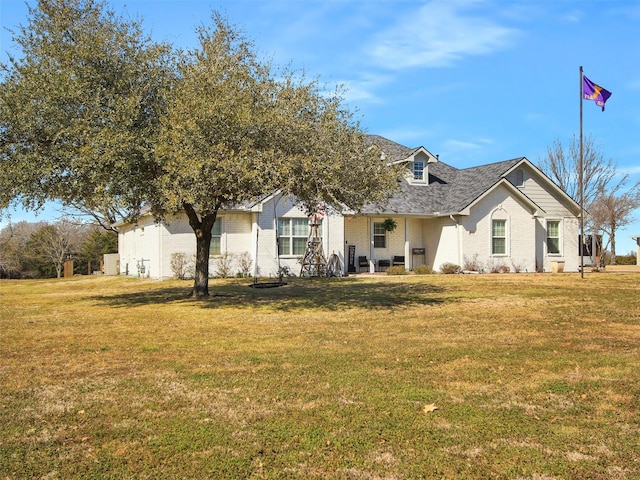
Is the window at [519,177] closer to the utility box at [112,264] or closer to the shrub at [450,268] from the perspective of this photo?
the shrub at [450,268]

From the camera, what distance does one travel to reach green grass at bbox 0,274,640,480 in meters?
4.25

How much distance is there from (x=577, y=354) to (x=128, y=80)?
10.6 metres

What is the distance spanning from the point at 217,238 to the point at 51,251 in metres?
25.8

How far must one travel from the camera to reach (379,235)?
89.2 ft

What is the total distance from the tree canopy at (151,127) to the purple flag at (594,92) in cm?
1361

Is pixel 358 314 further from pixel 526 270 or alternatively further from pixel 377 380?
pixel 526 270

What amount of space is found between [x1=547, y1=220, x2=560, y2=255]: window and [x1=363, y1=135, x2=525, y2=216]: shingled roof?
3.92 m

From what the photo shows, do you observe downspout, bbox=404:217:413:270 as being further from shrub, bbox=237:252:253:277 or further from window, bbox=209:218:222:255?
window, bbox=209:218:222:255

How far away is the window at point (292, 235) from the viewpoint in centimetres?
2461

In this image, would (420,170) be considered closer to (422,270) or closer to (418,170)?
(418,170)

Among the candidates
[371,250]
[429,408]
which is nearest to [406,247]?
[371,250]

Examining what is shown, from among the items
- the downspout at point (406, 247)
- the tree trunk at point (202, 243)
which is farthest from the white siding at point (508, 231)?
the tree trunk at point (202, 243)

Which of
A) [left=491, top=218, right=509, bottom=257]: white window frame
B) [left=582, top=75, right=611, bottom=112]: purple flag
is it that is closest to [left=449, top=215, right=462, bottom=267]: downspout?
[left=491, top=218, right=509, bottom=257]: white window frame

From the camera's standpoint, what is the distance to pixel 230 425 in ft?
16.5
